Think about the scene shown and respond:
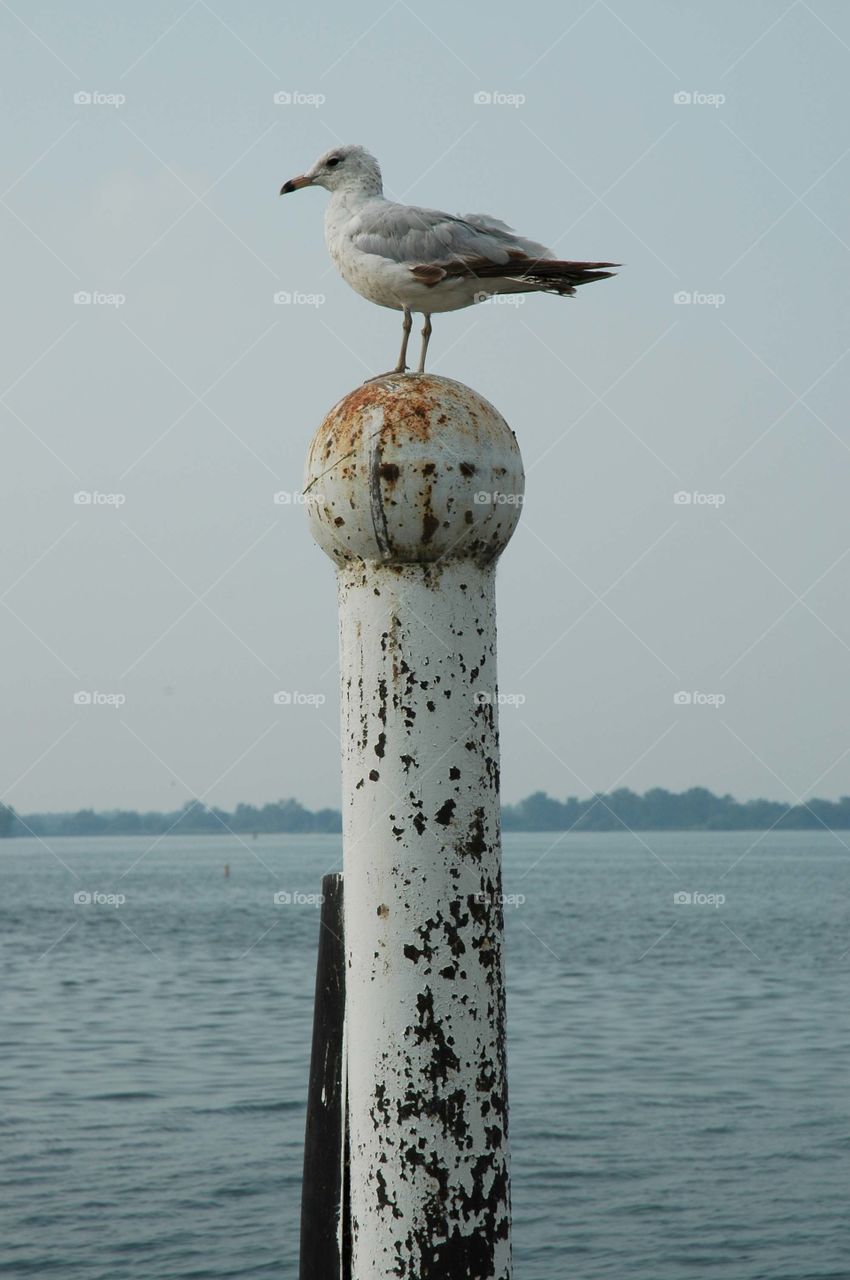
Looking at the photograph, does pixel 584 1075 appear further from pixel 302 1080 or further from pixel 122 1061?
pixel 122 1061

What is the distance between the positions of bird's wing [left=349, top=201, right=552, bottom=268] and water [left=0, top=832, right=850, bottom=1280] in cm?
967

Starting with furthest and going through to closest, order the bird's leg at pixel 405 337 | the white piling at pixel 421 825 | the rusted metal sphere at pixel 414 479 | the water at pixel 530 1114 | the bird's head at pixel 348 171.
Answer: the water at pixel 530 1114
the bird's head at pixel 348 171
the bird's leg at pixel 405 337
the rusted metal sphere at pixel 414 479
the white piling at pixel 421 825

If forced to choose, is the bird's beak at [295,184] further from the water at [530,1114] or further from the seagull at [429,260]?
the water at [530,1114]

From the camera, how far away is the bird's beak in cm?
515

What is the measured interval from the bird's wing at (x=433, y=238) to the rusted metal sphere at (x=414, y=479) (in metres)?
1.47

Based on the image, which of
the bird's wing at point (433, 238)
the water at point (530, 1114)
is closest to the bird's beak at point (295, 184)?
the bird's wing at point (433, 238)

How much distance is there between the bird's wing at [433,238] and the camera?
424 centimetres

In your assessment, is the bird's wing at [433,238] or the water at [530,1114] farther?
the water at [530,1114]

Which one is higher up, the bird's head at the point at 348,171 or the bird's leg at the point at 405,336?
the bird's head at the point at 348,171

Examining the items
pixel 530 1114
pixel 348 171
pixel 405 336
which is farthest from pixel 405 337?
pixel 530 1114

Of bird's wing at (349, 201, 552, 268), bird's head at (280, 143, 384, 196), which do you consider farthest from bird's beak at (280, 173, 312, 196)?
bird's wing at (349, 201, 552, 268)

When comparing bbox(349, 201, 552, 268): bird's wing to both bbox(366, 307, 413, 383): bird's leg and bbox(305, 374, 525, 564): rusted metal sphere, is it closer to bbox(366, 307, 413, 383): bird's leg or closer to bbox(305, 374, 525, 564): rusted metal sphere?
bbox(366, 307, 413, 383): bird's leg

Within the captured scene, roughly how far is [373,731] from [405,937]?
435 mm

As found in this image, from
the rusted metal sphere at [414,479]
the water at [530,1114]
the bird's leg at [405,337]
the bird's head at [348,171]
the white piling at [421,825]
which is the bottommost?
the water at [530,1114]
